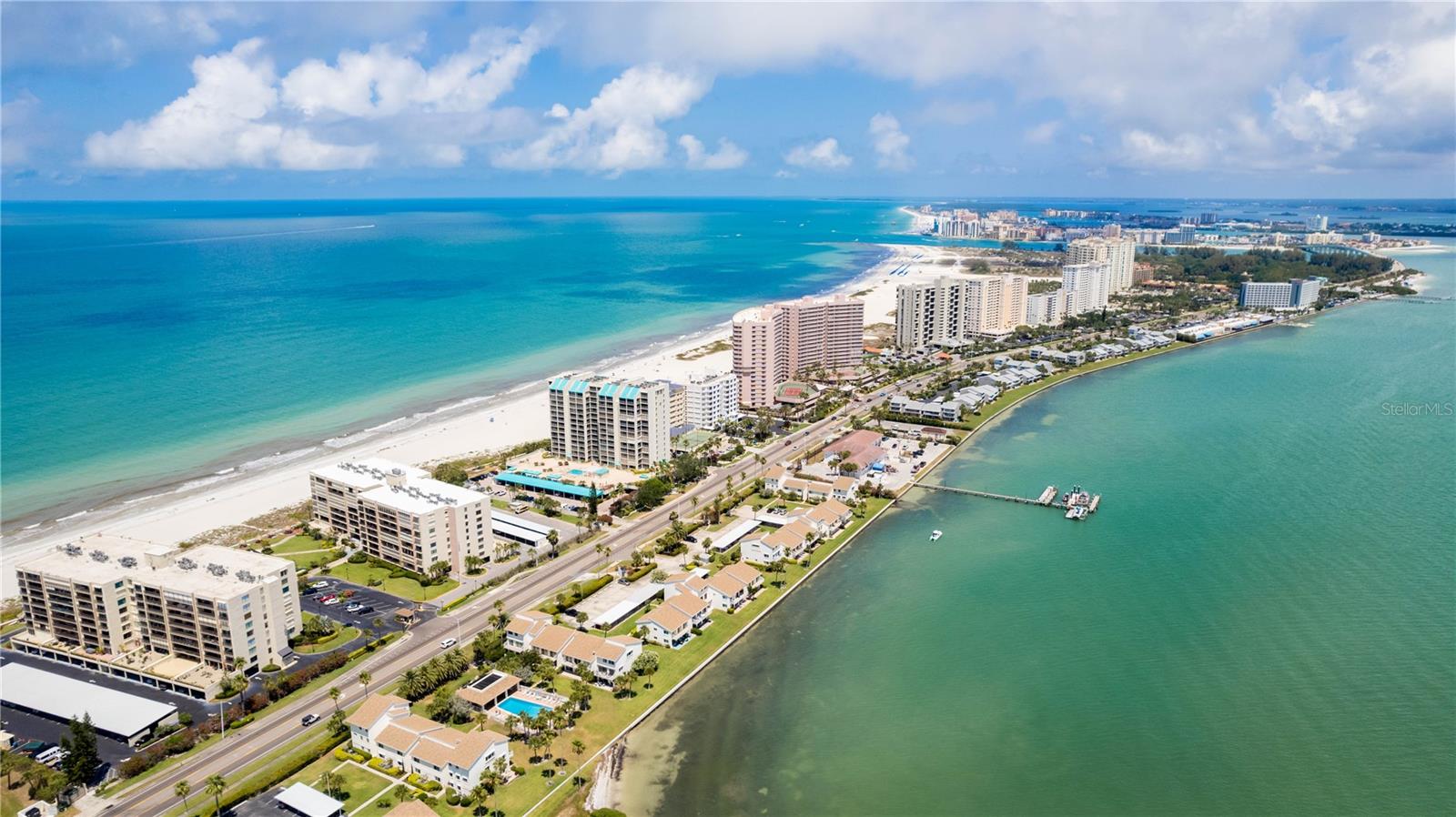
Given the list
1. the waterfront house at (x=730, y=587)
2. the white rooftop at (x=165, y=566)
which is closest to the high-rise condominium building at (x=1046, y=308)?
the waterfront house at (x=730, y=587)

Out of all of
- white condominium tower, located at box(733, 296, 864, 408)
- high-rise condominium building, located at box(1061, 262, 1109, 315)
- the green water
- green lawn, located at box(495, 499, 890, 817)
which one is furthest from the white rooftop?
high-rise condominium building, located at box(1061, 262, 1109, 315)

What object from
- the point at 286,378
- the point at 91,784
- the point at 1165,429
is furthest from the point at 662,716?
the point at 286,378

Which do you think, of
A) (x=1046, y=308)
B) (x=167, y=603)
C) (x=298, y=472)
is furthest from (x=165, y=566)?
(x=1046, y=308)

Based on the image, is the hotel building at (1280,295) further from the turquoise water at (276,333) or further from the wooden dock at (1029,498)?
the wooden dock at (1029,498)

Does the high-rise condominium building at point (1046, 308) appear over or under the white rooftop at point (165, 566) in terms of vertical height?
over

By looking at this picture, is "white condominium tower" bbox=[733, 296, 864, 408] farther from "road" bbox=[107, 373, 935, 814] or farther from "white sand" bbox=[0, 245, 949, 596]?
"road" bbox=[107, 373, 935, 814]
